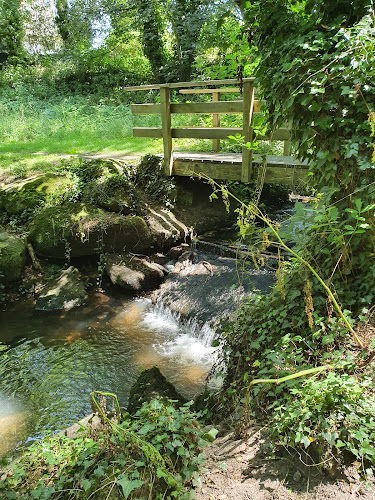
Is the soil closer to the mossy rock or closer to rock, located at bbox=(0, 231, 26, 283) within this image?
rock, located at bbox=(0, 231, 26, 283)

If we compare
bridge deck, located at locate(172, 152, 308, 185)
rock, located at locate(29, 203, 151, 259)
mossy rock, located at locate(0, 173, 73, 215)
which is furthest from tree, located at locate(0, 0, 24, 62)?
rock, located at locate(29, 203, 151, 259)

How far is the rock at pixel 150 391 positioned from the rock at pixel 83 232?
11.7 feet

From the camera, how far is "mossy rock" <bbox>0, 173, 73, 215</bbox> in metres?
7.43

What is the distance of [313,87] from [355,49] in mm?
372

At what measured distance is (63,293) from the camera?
21.4 ft

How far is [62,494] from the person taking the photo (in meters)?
2.21

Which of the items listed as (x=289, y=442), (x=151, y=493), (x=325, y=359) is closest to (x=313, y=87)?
(x=325, y=359)

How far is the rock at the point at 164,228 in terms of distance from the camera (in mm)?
7398

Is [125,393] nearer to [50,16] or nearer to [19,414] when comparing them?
[19,414]

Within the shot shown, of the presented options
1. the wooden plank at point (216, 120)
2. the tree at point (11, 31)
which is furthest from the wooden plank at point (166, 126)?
the tree at point (11, 31)

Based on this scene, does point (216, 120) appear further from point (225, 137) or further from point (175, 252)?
point (175, 252)

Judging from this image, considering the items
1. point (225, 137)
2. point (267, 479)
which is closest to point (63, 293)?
point (225, 137)

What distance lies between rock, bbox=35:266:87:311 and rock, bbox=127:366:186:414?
2.89m

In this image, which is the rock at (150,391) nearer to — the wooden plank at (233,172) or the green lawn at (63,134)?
the wooden plank at (233,172)
